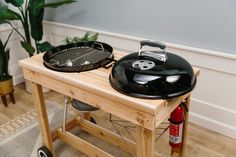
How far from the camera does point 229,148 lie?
1924 mm

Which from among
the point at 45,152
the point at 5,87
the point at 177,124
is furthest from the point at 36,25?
the point at 177,124

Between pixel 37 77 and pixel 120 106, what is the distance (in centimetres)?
62

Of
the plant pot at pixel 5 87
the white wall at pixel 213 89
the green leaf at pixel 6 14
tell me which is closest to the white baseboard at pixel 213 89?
the white wall at pixel 213 89

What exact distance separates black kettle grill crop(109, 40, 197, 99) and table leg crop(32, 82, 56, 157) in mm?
598

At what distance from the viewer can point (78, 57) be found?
1.48 metres

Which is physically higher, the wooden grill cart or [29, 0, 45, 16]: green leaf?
[29, 0, 45, 16]: green leaf

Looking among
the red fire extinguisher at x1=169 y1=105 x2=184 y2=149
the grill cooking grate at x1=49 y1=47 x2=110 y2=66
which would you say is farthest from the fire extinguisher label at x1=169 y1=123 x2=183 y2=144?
the grill cooking grate at x1=49 y1=47 x2=110 y2=66

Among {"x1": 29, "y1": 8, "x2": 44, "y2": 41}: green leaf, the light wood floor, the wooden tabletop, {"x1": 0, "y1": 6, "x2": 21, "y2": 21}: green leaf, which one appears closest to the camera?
the wooden tabletop

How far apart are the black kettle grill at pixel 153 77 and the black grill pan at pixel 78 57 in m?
0.19

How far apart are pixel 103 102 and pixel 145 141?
0.27 m

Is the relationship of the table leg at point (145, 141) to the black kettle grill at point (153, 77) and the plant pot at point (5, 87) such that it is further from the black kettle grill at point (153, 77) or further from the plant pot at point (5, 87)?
the plant pot at point (5, 87)

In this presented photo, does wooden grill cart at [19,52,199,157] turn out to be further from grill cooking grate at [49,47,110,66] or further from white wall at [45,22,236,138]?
white wall at [45,22,236,138]

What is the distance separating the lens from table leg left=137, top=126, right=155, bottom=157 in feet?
3.61

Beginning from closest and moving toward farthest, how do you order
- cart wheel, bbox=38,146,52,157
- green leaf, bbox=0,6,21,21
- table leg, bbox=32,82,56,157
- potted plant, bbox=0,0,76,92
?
1. table leg, bbox=32,82,56,157
2. cart wheel, bbox=38,146,52,157
3. green leaf, bbox=0,6,21,21
4. potted plant, bbox=0,0,76,92
